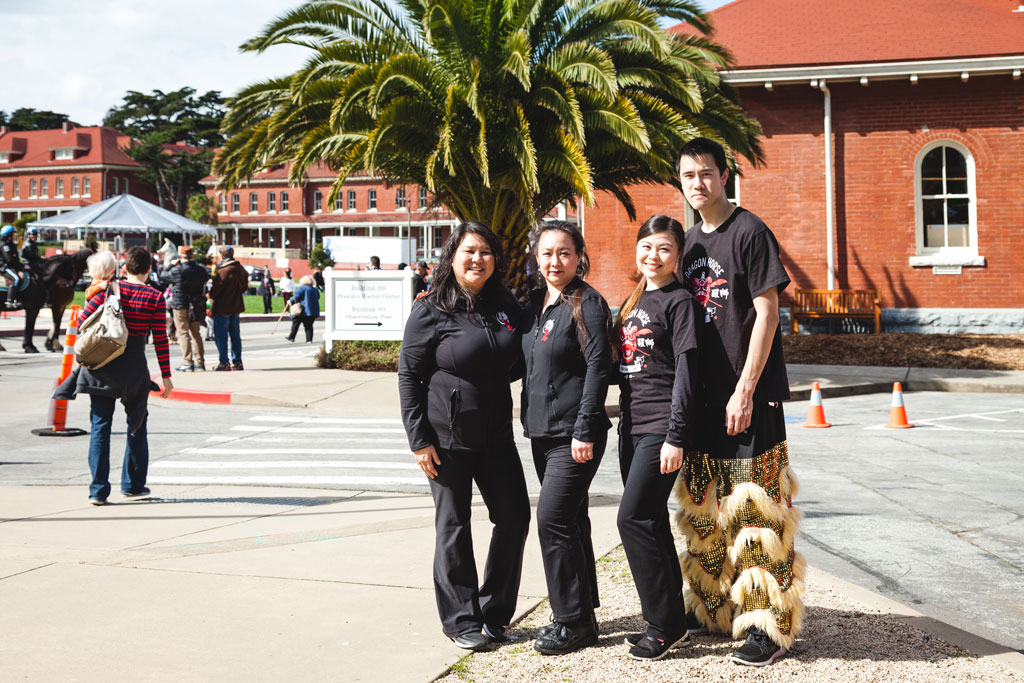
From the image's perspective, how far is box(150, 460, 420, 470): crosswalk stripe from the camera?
29.0 ft

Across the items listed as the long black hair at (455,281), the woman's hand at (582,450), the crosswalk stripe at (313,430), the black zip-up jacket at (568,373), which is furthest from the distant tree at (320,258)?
the woman's hand at (582,450)

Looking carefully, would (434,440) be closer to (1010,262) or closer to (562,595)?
(562,595)

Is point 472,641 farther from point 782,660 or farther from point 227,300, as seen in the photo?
point 227,300

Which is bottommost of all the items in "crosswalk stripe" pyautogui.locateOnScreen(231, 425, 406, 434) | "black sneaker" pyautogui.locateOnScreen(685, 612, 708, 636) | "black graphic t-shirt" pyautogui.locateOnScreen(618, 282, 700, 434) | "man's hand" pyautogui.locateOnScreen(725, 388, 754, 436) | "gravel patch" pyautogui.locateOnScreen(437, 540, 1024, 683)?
"gravel patch" pyautogui.locateOnScreen(437, 540, 1024, 683)

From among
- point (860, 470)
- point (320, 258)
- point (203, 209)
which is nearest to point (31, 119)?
point (203, 209)

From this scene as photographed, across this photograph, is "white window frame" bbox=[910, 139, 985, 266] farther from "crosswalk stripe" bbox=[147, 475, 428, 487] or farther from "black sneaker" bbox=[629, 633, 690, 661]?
"black sneaker" bbox=[629, 633, 690, 661]

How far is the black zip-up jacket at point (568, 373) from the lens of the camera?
156 inches

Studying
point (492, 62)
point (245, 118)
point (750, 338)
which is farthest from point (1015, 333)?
point (750, 338)

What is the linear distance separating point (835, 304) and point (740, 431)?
1824cm

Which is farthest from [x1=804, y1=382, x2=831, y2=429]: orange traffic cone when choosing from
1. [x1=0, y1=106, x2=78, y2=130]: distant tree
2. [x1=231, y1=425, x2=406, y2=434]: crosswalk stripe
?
[x1=0, y1=106, x2=78, y2=130]: distant tree

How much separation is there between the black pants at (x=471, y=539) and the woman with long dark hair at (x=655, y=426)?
21.2 inches

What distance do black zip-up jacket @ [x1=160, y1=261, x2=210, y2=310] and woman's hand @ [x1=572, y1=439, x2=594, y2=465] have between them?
43.6 feet

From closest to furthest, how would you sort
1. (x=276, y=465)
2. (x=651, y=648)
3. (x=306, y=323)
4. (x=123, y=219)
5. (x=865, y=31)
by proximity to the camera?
1. (x=651, y=648)
2. (x=276, y=465)
3. (x=865, y=31)
4. (x=306, y=323)
5. (x=123, y=219)

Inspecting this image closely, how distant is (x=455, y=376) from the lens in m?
4.20
